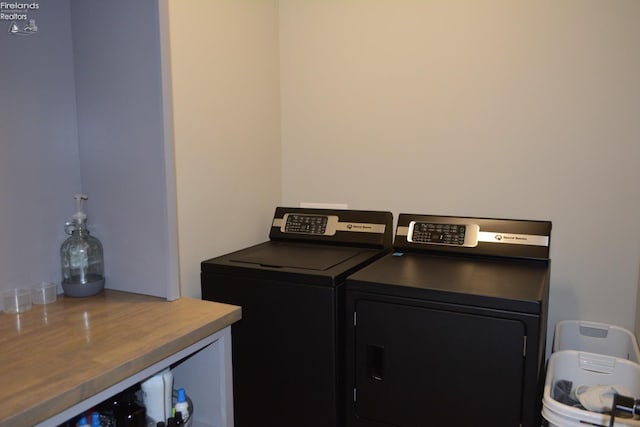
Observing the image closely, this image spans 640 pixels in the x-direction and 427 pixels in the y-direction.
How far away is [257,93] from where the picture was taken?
2281 millimetres

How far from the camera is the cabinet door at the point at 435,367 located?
1432 mm

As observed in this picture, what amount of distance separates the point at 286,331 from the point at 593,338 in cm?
127

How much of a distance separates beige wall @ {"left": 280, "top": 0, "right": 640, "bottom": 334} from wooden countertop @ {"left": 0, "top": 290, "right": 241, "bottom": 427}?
3.94ft

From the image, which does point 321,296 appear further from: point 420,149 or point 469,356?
point 420,149

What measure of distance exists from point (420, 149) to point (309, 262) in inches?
31.6

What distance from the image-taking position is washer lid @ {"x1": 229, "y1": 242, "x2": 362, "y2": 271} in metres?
1.79

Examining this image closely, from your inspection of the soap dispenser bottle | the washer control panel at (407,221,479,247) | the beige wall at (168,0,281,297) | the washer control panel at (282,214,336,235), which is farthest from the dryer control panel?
the soap dispenser bottle

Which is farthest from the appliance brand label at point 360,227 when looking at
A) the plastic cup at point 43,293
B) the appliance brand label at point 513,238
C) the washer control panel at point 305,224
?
the plastic cup at point 43,293

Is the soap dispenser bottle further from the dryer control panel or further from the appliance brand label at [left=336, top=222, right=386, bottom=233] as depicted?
the dryer control panel

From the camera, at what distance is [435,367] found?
1.52 meters

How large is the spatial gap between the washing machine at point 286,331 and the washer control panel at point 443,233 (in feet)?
0.77

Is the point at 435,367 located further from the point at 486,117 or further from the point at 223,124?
the point at 223,124

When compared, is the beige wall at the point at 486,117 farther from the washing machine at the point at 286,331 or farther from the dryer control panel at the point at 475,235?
the washing machine at the point at 286,331

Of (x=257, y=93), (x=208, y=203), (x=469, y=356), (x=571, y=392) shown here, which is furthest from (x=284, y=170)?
(x=571, y=392)
